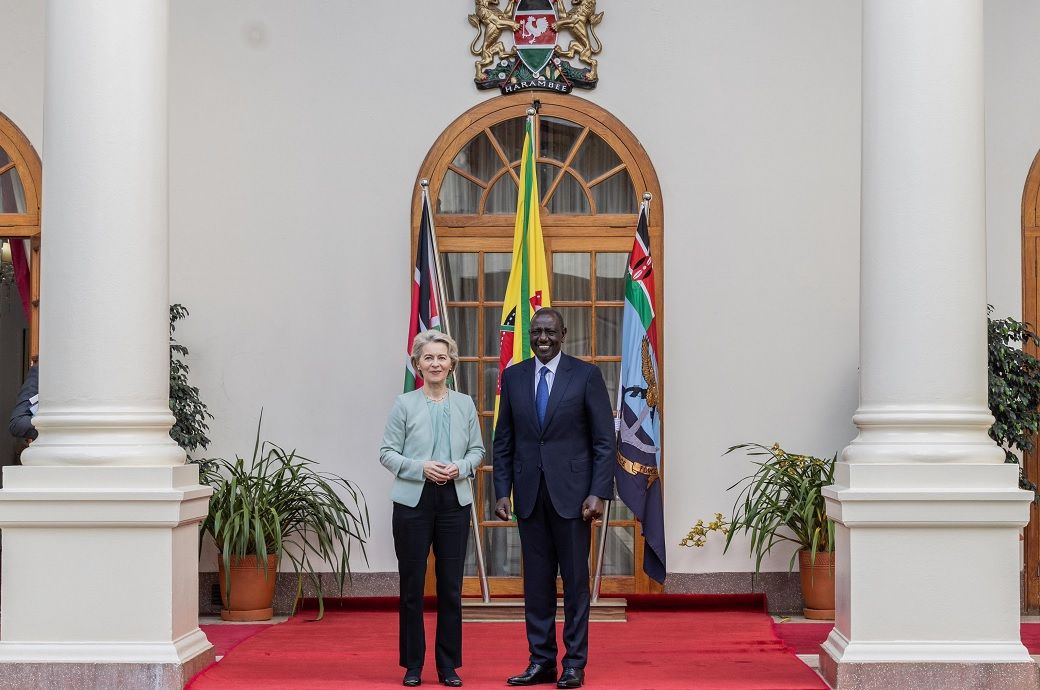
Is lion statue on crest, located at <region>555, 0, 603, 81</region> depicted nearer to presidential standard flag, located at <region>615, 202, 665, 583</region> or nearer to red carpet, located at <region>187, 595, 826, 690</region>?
presidential standard flag, located at <region>615, 202, 665, 583</region>

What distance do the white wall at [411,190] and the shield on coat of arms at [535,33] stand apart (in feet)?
1.12

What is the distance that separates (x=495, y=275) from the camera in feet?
27.0

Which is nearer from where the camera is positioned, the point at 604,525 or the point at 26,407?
the point at 26,407

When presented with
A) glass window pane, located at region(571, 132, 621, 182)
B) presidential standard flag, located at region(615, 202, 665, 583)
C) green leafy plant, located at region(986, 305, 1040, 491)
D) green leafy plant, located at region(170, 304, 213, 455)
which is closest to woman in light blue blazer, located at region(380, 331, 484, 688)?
presidential standard flag, located at region(615, 202, 665, 583)

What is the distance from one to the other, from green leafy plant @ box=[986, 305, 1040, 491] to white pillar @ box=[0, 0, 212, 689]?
430 cm

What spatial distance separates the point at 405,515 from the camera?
18.3 feet

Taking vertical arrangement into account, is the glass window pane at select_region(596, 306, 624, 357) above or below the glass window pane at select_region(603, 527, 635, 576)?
above

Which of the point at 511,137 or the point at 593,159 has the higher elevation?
the point at 511,137

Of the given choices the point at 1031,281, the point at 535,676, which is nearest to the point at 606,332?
the point at 1031,281

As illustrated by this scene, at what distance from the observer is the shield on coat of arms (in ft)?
26.7

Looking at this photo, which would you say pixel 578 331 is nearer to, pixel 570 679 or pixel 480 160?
pixel 480 160

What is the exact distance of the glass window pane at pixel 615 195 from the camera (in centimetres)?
817

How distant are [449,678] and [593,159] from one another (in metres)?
3.77

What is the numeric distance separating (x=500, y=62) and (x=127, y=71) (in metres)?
3.01
